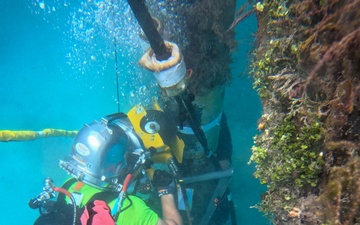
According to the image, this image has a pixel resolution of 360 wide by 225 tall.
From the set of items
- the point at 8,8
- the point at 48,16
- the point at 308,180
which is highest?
the point at 48,16

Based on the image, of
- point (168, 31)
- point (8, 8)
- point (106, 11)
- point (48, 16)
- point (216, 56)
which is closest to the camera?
point (168, 31)

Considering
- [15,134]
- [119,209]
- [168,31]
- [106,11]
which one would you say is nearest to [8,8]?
[106,11]

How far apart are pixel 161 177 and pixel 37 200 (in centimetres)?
154

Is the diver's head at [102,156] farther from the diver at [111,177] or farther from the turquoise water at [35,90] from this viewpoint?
the turquoise water at [35,90]

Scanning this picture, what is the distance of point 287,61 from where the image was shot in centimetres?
154

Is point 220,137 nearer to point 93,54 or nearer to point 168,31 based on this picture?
point 168,31

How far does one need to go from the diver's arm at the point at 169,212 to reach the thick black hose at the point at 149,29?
2187 mm

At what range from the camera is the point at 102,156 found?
332 centimetres

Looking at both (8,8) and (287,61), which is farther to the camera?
(8,8)

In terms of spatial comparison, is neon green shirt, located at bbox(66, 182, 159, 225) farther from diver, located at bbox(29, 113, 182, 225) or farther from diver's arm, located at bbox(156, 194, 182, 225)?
diver's arm, located at bbox(156, 194, 182, 225)

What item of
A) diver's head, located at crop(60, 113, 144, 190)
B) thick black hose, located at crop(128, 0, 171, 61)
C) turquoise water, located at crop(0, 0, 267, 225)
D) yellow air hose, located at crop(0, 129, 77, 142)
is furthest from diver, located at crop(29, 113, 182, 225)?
turquoise water, located at crop(0, 0, 267, 225)

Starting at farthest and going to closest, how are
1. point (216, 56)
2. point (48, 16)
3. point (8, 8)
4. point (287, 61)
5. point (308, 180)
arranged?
point (48, 16)
point (8, 8)
point (216, 56)
point (287, 61)
point (308, 180)

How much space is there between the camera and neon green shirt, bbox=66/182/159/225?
3.09m

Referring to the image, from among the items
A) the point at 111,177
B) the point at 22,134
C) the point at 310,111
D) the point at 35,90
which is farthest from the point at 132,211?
the point at 35,90
